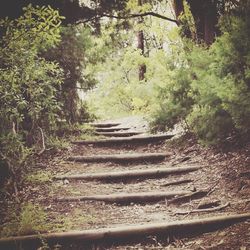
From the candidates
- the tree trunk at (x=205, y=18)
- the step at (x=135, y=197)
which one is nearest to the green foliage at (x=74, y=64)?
the tree trunk at (x=205, y=18)

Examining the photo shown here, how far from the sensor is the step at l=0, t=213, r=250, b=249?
153 inches

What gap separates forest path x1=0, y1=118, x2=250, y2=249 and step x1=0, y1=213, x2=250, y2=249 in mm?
10

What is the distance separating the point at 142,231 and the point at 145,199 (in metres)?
1.18

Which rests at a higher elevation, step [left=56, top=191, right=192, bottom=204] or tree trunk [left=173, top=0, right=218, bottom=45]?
tree trunk [left=173, top=0, right=218, bottom=45]

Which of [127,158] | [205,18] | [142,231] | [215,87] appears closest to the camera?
[142,231]

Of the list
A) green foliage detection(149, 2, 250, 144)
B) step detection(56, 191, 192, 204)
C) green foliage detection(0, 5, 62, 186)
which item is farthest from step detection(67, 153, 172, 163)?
step detection(56, 191, 192, 204)

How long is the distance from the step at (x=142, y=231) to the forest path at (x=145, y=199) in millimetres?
10

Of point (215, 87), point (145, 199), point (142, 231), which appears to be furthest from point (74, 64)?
point (142, 231)

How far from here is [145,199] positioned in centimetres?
518

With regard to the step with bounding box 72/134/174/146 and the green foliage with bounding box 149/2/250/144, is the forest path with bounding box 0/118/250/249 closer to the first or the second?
the step with bounding box 72/134/174/146

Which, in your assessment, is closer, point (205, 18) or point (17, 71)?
point (17, 71)

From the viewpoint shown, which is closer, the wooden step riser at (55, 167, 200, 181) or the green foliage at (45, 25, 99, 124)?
the wooden step riser at (55, 167, 200, 181)

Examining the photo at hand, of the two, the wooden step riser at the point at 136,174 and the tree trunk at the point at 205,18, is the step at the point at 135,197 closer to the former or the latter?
the wooden step riser at the point at 136,174

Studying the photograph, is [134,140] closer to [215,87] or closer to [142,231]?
[215,87]
